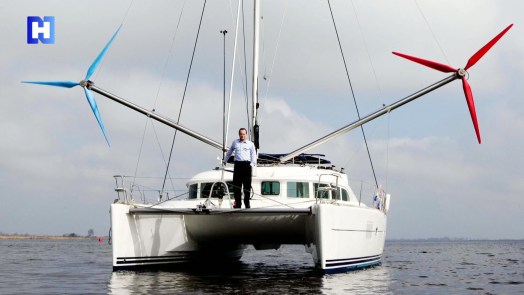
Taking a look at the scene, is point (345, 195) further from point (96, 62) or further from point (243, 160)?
point (96, 62)

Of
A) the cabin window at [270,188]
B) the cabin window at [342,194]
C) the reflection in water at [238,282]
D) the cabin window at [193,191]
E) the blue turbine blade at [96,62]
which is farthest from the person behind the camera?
the cabin window at [193,191]

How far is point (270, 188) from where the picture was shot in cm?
1594

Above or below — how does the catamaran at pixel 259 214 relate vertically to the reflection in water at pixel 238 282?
above

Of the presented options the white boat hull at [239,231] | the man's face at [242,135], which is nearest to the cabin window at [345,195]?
the white boat hull at [239,231]

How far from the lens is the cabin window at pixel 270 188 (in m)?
15.9

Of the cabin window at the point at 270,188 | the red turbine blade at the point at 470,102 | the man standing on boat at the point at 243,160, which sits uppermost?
the red turbine blade at the point at 470,102

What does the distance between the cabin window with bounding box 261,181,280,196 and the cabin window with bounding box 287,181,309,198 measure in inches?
11.2

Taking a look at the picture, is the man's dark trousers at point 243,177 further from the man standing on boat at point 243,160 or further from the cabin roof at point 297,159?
the cabin roof at point 297,159

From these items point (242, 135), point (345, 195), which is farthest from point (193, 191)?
point (345, 195)

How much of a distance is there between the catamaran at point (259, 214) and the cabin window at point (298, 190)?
3 cm

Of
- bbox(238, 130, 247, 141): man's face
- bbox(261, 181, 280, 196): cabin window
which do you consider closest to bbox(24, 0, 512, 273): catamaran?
bbox(261, 181, 280, 196): cabin window

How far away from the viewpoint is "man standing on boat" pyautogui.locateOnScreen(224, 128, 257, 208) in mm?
13836

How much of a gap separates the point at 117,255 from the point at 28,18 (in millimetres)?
9327

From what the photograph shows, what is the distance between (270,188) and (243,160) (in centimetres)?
229
